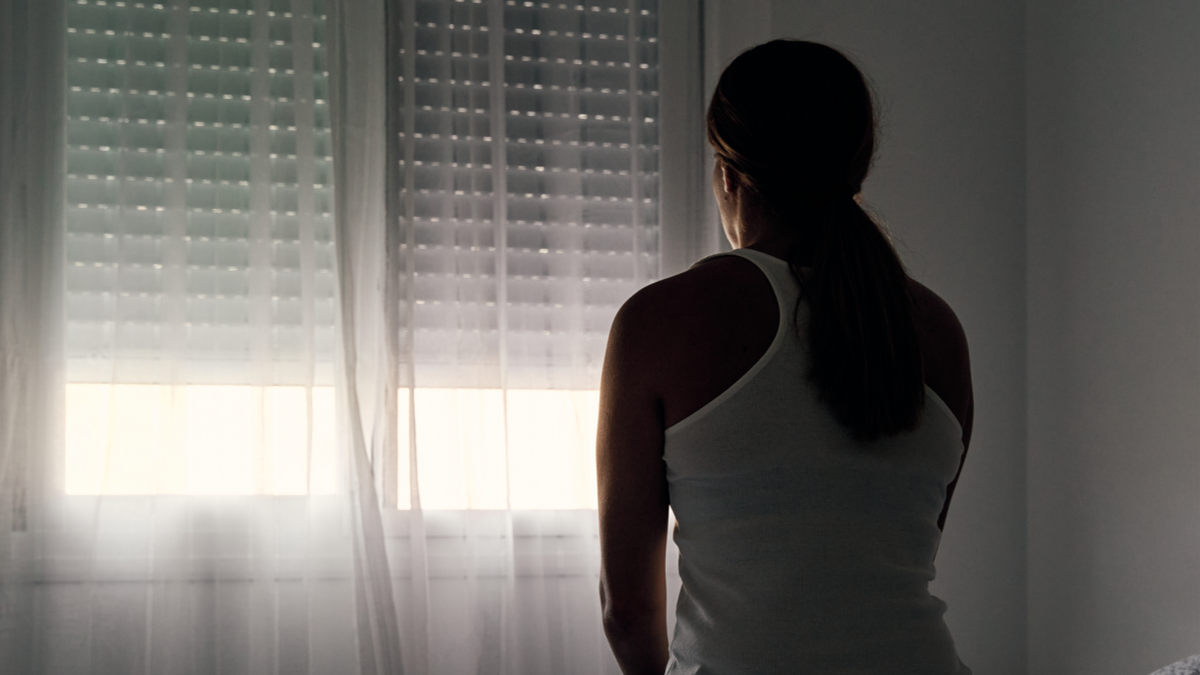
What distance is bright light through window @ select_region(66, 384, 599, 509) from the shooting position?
1816 mm

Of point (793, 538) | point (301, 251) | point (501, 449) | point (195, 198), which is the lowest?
point (501, 449)

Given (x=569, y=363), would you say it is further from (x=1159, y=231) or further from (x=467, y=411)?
(x=1159, y=231)

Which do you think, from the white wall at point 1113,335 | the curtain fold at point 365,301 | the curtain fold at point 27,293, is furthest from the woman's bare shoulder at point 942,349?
the curtain fold at point 27,293

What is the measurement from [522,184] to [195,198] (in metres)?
0.72

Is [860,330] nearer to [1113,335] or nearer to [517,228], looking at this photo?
[517,228]

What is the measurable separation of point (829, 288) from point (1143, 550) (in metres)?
1.45

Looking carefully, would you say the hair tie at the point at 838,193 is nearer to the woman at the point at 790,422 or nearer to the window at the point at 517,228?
the woman at the point at 790,422

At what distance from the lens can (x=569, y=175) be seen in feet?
6.54

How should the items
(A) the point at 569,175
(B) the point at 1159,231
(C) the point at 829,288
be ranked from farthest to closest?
(A) the point at 569,175
(B) the point at 1159,231
(C) the point at 829,288

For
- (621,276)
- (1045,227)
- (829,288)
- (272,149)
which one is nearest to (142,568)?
(272,149)

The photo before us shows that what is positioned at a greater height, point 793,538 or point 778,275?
point 778,275

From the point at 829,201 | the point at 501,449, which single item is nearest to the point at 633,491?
the point at 829,201

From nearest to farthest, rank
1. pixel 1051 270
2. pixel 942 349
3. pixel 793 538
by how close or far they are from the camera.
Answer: pixel 793 538, pixel 942 349, pixel 1051 270

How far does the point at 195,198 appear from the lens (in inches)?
74.2
